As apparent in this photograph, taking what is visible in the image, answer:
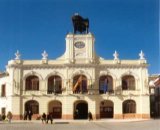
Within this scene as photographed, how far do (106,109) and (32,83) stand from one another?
1086 cm

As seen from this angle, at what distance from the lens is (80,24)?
58.8m

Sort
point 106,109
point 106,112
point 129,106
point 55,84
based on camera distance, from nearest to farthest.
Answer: point 129,106 < point 55,84 < point 106,112 < point 106,109

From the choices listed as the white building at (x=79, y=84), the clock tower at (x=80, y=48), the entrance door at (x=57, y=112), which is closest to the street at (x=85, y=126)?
the white building at (x=79, y=84)

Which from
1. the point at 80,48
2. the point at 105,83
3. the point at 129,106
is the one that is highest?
the point at 80,48

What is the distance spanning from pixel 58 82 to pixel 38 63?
3.78 meters

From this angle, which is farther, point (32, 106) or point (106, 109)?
point (106, 109)

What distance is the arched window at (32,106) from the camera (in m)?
57.3

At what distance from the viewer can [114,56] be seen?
57.9 metres

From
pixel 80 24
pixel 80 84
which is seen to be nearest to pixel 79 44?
pixel 80 24

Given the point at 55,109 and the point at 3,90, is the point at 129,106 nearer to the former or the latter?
the point at 55,109

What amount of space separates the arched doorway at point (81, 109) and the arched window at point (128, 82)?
5938mm

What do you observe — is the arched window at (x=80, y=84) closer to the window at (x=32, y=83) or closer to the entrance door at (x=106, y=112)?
the entrance door at (x=106, y=112)

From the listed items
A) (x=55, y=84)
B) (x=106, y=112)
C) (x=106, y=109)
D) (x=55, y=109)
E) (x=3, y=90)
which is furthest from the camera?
(x=3, y=90)

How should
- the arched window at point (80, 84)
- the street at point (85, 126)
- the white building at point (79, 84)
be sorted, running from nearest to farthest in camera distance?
1. the street at point (85, 126)
2. the arched window at point (80, 84)
3. the white building at point (79, 84)
